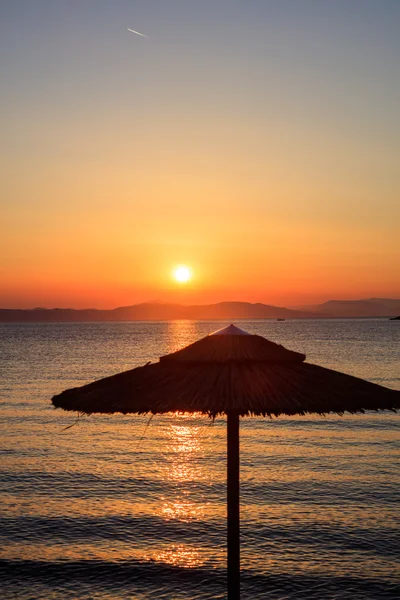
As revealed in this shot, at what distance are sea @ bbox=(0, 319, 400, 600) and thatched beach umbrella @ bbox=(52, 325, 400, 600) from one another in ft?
16.9

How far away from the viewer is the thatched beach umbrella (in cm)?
752

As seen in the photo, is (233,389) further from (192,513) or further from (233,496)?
(192,513)

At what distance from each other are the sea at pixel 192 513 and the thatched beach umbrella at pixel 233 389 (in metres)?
5.14

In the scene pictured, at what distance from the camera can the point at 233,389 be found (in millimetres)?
7578

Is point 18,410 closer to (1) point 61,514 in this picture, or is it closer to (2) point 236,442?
(1) point 61,514

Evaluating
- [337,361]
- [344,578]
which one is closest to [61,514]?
[344,578]

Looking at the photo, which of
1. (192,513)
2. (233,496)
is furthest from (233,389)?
(192,513)

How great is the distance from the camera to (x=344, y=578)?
12.8 metres

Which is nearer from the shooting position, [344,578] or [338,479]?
[344,578]

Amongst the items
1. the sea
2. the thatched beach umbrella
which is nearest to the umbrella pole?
the thatched beach umbrella

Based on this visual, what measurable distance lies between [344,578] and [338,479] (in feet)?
24.0

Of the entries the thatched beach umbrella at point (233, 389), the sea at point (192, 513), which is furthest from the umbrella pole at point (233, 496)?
the sea at point (192, 513)

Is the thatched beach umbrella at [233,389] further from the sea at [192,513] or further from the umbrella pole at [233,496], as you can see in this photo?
the sea at [192,513]

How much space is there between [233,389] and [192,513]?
1022 cm
